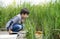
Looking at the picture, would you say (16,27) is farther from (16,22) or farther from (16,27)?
(16,22)

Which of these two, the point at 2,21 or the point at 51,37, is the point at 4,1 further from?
the point at 51,37

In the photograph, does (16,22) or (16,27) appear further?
(16,27)

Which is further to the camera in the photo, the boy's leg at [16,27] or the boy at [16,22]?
the boy's leg at [16,27]

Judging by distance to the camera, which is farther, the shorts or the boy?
the shorts

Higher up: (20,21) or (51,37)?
(20,21)

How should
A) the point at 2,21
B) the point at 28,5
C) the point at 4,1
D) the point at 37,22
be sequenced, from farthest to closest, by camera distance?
the point at 4,1 < the point at 2,21 < the point at 28,5 < the point at 37,22

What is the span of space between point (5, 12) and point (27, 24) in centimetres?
399

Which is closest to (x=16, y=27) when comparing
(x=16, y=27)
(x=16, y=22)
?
(x=16, y=27)

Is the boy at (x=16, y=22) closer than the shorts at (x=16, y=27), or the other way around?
the boy at (x=16, y=22)

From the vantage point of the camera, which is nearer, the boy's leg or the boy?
the boy

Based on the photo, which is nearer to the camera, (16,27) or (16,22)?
(16,22)

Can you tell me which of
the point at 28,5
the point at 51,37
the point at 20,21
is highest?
the point at 28,5

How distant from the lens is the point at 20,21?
455 cm

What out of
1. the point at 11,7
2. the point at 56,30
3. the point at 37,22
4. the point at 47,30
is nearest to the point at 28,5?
the point at 11,7
